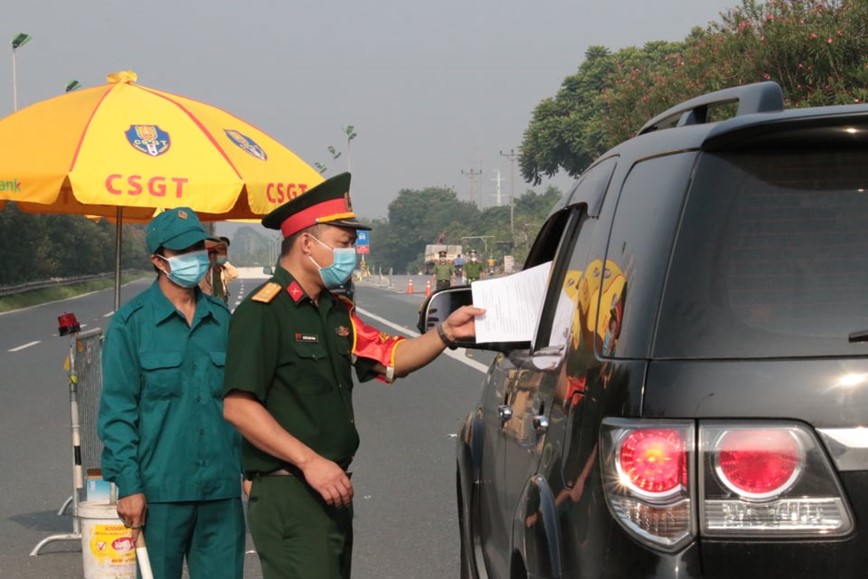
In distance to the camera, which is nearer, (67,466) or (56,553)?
(56,553)

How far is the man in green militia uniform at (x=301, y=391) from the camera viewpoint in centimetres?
408

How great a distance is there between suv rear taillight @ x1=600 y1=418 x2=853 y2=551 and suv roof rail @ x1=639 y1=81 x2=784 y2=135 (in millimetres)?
866

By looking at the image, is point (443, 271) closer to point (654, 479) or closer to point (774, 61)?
point (774, 61)

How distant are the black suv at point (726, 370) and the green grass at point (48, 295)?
144 ft

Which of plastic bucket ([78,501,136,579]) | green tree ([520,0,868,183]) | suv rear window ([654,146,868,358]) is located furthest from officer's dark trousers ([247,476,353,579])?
green tree ([520,0,868,183])

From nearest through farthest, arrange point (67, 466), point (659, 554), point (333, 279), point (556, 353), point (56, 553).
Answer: point (659, 554), point (556, 353), point (333, 279), point (56, 553), point (67, 466)

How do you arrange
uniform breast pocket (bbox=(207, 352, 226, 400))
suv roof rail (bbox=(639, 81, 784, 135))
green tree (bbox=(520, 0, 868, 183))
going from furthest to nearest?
green tree (bbox=(520, 0, 868, 183))
uniform breast pocket (bbox=(207, 352, 226, 400))
suv roof rail (bbox=(639, 81, 784, 135))

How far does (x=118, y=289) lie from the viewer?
761 centimetres

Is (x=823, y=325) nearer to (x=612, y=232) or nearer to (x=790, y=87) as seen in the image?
(x=612, y=232)

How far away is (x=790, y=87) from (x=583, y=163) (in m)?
47.5

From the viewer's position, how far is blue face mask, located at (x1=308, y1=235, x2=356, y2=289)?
430cm

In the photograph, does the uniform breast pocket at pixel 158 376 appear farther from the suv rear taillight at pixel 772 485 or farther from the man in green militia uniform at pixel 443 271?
the man in green militia uniform at pixel 443 271

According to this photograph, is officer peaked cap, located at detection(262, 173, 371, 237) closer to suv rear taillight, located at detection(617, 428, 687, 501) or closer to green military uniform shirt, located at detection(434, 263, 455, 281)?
suv rear taillight, located at detection(617, 428, 687, 501)

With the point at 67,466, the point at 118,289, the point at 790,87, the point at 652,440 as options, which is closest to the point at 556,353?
the point at 652,440
